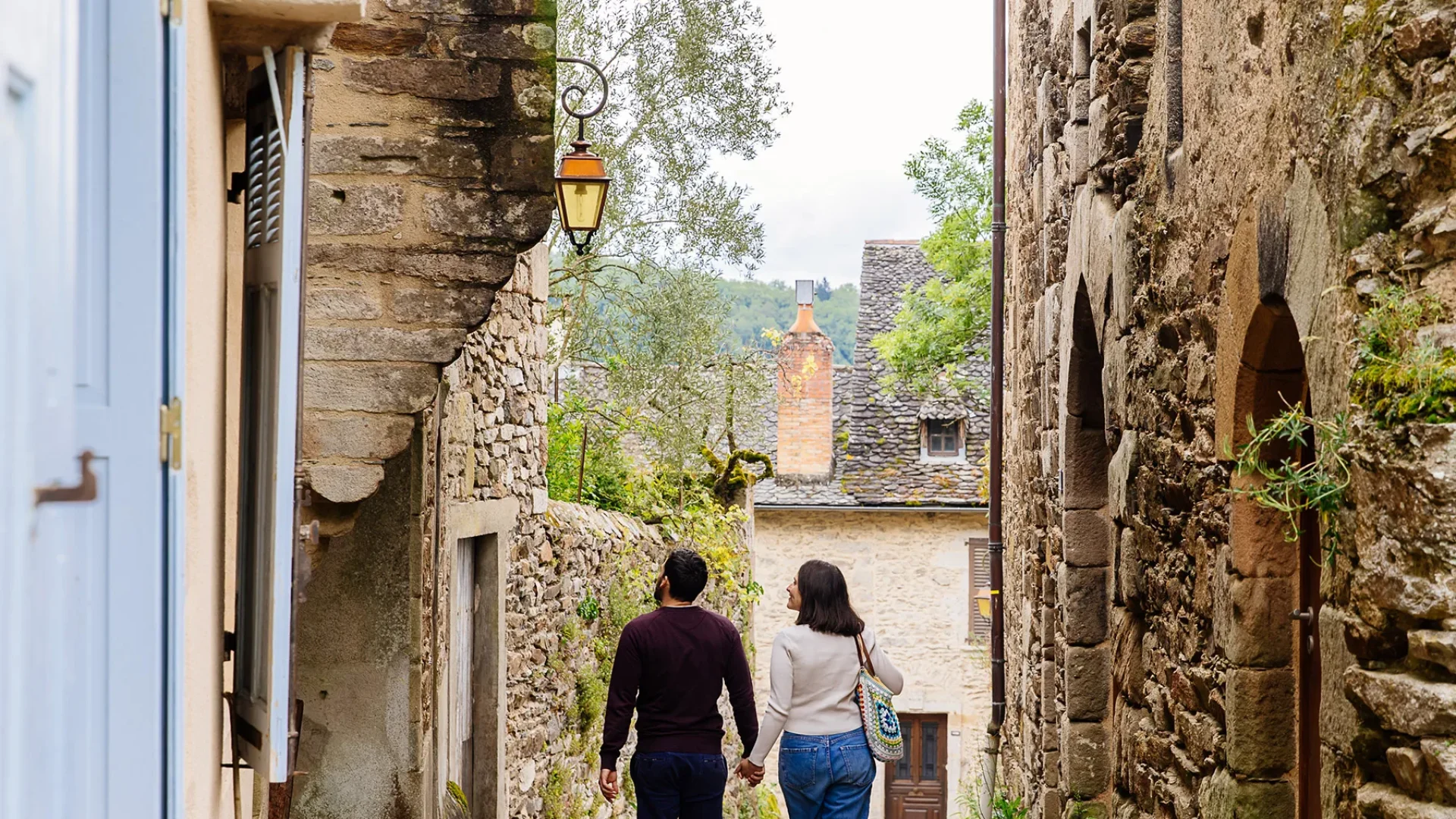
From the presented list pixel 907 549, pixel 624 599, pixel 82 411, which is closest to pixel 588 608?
pixel 624 599

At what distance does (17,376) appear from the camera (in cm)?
139

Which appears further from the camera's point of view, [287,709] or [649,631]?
[649,631]

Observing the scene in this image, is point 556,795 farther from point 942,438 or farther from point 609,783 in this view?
point 942,438

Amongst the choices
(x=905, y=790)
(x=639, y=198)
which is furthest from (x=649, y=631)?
(x=905, y=790)

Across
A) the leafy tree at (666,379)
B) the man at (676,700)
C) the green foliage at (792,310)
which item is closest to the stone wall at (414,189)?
the man at (676,700)

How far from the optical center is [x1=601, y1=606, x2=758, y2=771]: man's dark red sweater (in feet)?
18.3

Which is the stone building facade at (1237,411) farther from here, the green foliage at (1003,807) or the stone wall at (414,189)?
the stone wall at (414,189)

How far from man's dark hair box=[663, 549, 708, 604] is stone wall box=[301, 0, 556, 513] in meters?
1.68

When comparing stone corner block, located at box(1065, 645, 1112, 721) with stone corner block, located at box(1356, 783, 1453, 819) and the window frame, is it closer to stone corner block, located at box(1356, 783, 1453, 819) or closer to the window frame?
stone corner block, located at box(1356, 783, 1453, 819)

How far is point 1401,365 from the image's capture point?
2408 millimetres

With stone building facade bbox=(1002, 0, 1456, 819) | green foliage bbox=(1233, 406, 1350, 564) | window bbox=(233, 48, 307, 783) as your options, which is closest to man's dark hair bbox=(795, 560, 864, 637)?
stone building facade bbox=(1002, 0, 1456, 819)

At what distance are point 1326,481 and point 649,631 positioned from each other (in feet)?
10.8

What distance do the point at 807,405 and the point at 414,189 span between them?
57.5 ft

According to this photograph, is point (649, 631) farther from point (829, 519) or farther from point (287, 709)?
point (829, 519)
